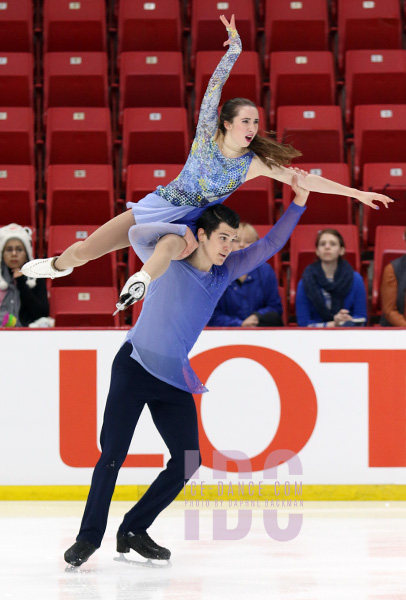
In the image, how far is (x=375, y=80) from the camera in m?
8.32

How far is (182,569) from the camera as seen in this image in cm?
387

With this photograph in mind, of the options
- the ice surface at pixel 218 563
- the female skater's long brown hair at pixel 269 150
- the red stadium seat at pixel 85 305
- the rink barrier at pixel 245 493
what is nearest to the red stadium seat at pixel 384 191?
the red stadium seat at pixel 85 305

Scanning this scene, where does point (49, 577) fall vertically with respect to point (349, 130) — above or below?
below

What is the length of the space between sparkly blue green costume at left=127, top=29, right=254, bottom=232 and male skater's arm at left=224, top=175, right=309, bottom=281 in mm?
238

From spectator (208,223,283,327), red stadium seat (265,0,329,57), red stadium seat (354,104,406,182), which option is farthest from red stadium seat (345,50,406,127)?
spectator (208,223,283,327)

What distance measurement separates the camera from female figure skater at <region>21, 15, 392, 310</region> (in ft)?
13.1

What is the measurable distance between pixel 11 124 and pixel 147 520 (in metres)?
4.85

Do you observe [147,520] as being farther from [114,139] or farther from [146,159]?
[114,139]

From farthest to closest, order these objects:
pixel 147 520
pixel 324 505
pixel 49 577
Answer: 1. pixel 324 505
2. pixel 147 520
3. pixel 49 577

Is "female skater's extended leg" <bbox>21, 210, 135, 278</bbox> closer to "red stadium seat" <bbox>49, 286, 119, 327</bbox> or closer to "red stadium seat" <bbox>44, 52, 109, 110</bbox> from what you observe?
"red stadium seat" <bbox>49, 286, 119, 327</bbox>

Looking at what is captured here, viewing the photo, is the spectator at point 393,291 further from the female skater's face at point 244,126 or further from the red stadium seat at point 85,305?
the female skater's face at point 244,126

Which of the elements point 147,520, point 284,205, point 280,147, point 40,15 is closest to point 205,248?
point 280,147

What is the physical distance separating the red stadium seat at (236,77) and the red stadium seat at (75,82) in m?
0.81

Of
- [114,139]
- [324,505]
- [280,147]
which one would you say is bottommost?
[324,505]
